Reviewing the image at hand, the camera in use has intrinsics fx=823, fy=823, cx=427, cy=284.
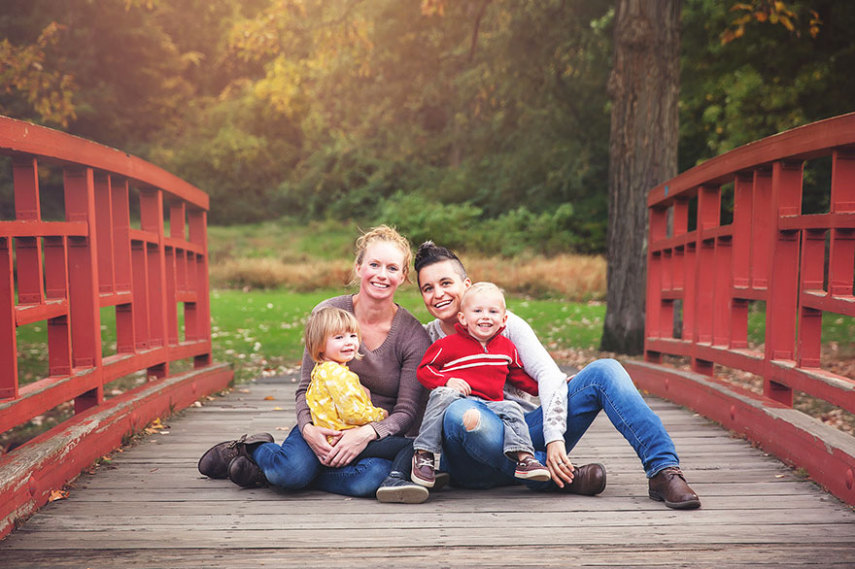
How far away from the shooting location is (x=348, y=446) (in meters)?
3.27

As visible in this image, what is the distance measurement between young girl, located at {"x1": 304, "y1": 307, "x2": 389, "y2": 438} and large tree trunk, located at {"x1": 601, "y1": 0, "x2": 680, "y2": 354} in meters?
5.27

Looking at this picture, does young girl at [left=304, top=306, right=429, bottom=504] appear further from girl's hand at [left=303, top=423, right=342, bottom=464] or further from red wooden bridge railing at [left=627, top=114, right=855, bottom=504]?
red wooden bridge railing at [left=627, top=114, right=855, bottom=504]

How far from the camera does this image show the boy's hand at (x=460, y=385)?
3.29 meters

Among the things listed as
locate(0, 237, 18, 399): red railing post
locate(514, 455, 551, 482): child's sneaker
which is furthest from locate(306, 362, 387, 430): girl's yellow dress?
locate(0, 237, 18, 399): red railing post

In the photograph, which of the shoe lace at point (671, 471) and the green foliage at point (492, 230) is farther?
the green foliage at point (492, 230)

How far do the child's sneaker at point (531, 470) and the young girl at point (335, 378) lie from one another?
66 centimetres

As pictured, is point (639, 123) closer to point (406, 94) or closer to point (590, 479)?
point (590, 479)

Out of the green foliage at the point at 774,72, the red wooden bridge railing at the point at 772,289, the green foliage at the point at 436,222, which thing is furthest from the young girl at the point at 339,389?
the green foliage at the point at 436,222

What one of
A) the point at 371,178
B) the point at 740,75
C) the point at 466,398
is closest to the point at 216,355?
the point at 466,398

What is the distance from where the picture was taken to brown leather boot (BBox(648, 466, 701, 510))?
2.96m

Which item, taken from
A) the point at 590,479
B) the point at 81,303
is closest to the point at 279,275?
the point at 81,303

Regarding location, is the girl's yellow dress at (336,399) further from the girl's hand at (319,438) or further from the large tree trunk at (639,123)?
the large tree trunk at (639,123)

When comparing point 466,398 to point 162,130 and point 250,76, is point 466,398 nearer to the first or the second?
point 162,130

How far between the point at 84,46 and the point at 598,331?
83.1 feet
